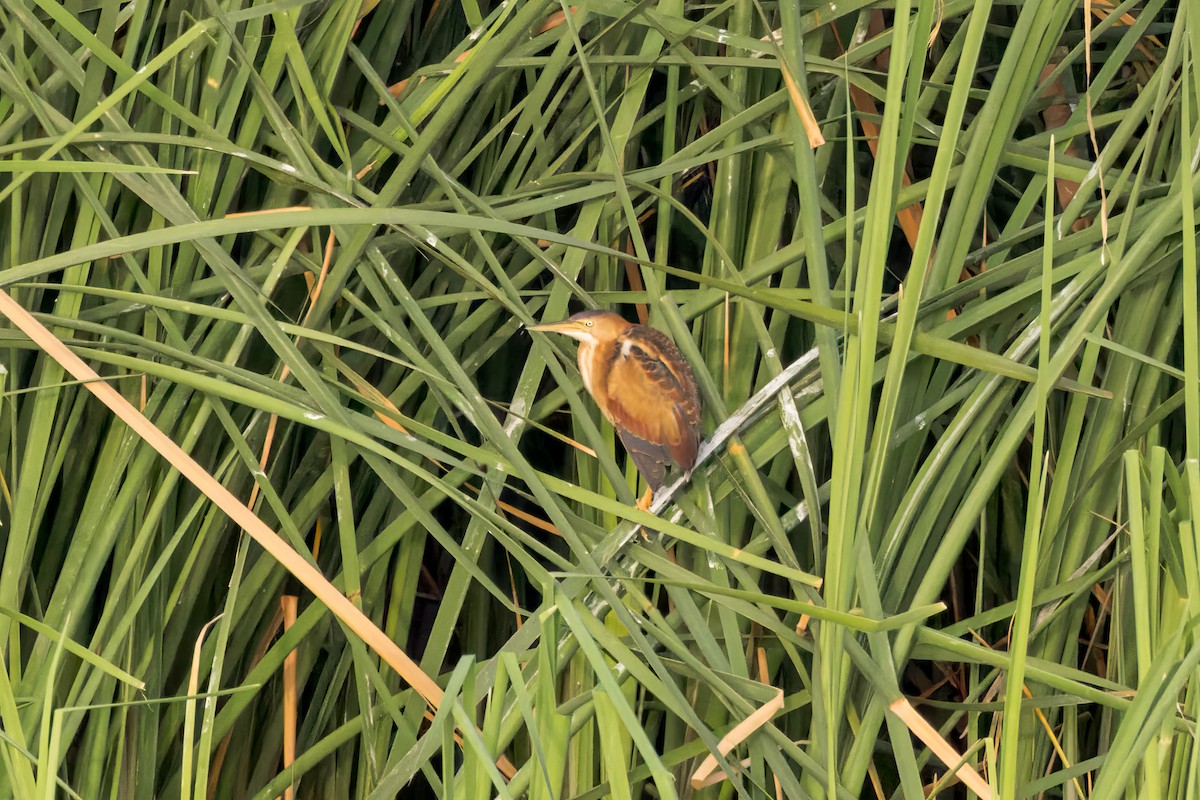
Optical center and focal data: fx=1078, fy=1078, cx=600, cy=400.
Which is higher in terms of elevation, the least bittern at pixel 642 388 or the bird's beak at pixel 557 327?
the bird's beak at pixel 557 327

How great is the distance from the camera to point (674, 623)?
0.98 metres

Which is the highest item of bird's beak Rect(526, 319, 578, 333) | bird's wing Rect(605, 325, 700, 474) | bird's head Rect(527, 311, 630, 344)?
bird's beak Rect(526, 319, 578, 333)

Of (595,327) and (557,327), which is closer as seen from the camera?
(557,327)

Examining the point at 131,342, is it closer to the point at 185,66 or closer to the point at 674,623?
the point at 185,66

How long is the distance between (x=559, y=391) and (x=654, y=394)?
95mm

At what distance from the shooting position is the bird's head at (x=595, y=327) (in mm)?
1089

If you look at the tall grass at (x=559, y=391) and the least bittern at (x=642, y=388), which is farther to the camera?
the least bittern at (x=642, y=388)

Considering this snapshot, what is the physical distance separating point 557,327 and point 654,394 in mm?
129

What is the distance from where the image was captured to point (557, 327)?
102 centimetres

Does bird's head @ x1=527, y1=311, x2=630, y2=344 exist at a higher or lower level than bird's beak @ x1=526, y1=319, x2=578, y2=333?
lower

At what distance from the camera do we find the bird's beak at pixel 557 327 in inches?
39.0

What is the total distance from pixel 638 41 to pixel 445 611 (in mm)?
605

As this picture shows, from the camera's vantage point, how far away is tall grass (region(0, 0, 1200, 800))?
2.90 feet

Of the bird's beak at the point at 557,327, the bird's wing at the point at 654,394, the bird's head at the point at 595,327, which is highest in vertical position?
the bird's beak at the point at 557,327
